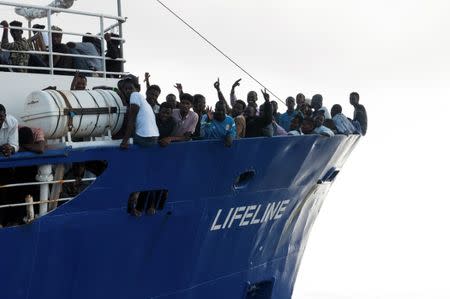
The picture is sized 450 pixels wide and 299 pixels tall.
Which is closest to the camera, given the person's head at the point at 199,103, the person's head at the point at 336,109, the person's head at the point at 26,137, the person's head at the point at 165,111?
the person's head at the point at 26,137

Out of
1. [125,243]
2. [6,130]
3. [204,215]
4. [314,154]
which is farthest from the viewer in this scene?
[314,154]

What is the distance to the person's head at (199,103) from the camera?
14742mm

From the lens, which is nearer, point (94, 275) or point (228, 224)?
point (94, 275)

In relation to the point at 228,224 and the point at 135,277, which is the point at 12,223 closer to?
the point at 135,277

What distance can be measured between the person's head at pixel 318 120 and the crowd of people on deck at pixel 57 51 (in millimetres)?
3403

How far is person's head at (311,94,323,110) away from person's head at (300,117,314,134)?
1505 millimetres

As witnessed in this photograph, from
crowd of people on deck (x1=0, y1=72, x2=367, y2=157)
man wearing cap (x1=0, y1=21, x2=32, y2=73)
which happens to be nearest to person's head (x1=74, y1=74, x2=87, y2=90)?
crowd of people on deck (x1=0, y1=72, x2=367, y2=157)

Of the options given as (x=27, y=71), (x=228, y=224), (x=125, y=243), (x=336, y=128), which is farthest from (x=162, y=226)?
(x=336, y=128)

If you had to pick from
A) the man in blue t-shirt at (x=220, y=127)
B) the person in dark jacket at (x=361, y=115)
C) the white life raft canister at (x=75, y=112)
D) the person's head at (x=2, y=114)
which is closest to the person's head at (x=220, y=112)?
the man in blue t-shirt at (x=220, y=127)

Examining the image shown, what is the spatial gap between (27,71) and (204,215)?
3.42 meters

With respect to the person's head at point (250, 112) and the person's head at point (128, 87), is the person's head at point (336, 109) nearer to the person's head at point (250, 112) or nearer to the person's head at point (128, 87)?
the person's head at point (250, 112)

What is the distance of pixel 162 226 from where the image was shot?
1434cm

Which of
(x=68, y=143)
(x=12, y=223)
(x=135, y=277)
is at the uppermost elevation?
(x=68, y=143)

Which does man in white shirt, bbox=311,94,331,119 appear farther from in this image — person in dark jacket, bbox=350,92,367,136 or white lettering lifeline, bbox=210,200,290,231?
white lettering lifeline, bbox=210,200,290,231
